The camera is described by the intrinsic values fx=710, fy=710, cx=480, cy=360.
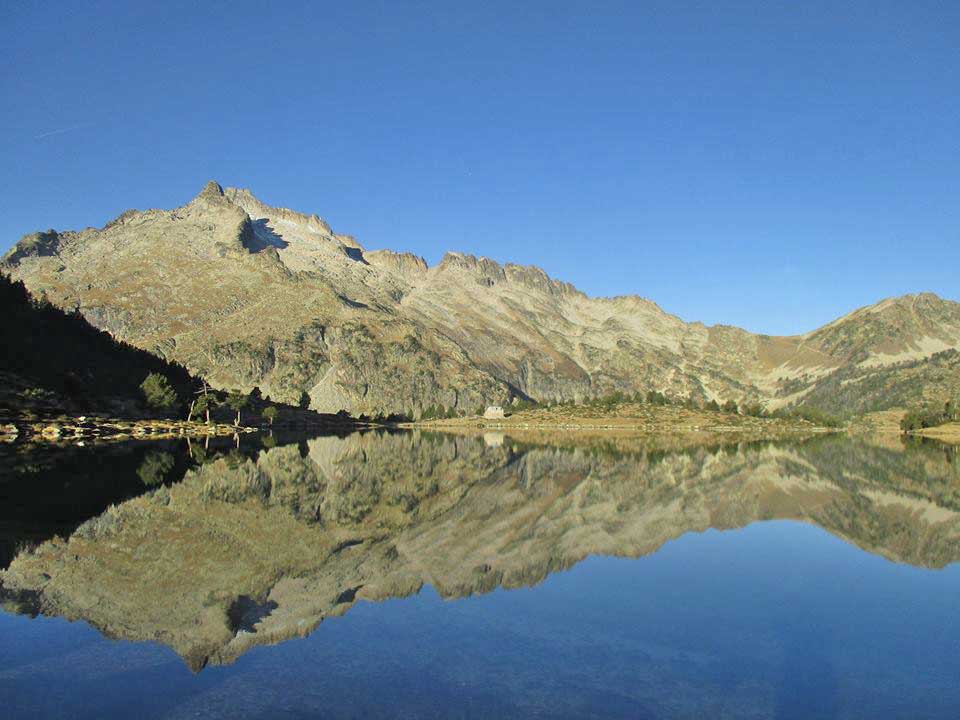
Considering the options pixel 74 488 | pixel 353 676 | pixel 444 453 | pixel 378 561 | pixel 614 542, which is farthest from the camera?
pixel 444 453

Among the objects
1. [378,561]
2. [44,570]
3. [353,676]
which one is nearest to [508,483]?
[378,561]

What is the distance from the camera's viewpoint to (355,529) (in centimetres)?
3769

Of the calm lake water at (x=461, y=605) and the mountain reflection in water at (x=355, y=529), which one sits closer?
the calm lake water at (x=461, y=605)

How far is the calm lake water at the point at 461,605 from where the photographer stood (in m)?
16.6

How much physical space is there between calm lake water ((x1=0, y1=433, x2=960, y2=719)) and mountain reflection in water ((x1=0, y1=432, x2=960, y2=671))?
19 centimetres

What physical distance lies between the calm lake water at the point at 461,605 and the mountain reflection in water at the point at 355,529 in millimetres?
192

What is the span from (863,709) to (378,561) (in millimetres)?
19213

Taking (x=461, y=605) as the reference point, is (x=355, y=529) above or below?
above

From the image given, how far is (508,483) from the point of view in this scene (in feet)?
206

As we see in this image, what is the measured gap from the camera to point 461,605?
2459 cm

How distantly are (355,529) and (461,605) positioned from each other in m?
14.4

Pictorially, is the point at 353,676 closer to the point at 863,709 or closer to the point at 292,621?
the point at 292,621

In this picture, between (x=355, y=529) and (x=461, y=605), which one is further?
(x=355, y=529)

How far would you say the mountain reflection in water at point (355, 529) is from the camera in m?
22.9
